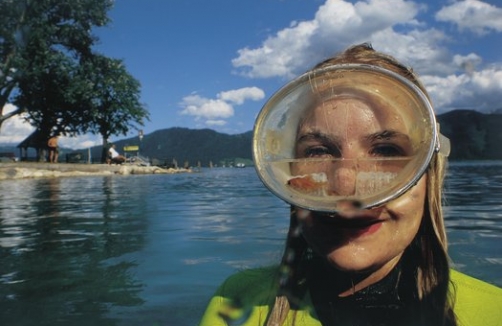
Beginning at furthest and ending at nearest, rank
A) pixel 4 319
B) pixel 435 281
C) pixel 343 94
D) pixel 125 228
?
pixel 125 228 < pixel 4 319 < pixel 435 281 < pixel 343 94

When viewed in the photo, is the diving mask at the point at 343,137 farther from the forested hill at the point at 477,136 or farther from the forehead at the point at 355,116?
the forested hill at the point at 477,136

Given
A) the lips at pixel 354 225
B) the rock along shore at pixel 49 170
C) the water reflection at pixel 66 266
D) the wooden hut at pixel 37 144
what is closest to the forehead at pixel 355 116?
the lips at pixel 354 225

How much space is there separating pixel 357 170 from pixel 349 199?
5.0 inches

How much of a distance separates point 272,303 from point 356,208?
0.52 meters

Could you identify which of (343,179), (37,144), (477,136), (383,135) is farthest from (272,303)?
(477,136)

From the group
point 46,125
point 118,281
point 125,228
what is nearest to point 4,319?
point 118,281

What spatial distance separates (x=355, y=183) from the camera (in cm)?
122

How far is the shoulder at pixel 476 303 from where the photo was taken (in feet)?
4.71

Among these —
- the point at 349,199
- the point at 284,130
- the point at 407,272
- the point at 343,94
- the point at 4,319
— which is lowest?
the point at 4,319

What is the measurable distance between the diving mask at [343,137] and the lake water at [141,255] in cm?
93

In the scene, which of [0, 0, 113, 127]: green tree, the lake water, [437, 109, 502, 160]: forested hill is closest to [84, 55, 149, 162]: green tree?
[0, 0, 113, 127]: green tree

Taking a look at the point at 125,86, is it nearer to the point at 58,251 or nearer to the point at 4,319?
the point at 58,251

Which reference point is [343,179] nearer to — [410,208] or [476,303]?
[410,208]

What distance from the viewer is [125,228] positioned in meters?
5.98
